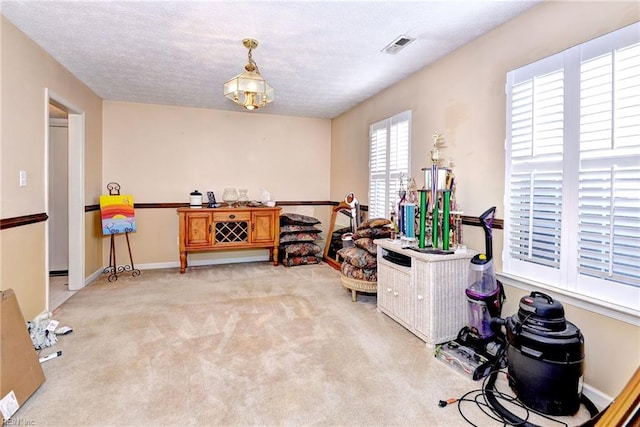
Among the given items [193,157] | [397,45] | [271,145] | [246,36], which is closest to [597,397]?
[397,45]

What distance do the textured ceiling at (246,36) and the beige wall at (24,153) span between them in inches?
7.5

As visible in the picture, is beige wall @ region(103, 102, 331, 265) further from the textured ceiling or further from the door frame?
the textured ceiling

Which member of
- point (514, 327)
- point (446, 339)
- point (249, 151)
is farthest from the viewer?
point (249, 151)

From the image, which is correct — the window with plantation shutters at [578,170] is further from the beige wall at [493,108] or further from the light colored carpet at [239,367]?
the light colored carpet at [239,367]

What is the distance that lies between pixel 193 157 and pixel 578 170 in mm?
4848

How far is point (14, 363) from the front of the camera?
1852mm

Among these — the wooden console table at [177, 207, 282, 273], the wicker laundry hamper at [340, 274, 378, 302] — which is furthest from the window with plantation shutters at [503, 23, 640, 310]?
the wooden console table at [177, 207, 282, 273]

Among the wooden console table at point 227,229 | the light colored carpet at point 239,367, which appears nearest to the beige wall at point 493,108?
the light colored carpet at point 239,367

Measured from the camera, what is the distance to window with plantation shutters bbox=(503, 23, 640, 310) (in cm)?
179

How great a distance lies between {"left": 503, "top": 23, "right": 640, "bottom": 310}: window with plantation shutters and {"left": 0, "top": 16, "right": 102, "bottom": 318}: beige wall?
381cm

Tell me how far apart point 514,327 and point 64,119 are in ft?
19.3

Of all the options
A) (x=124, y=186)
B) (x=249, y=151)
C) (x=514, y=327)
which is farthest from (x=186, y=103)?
(x=514, y=327)

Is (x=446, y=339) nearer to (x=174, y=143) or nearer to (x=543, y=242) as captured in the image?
(x=543, y=242)

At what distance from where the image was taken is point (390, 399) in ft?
6.31
